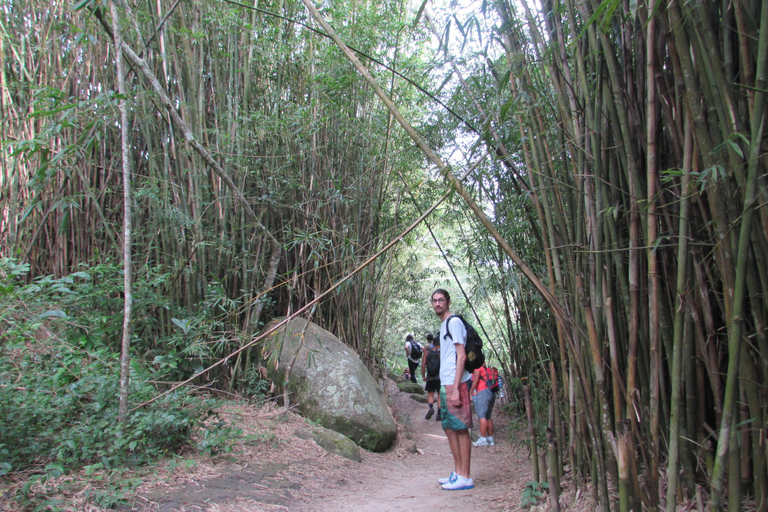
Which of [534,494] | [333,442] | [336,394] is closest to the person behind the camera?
[534,494]

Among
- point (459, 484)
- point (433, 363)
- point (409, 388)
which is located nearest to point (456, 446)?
point (459, 484)

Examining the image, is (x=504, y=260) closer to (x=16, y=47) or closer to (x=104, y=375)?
(x=104, y=375)

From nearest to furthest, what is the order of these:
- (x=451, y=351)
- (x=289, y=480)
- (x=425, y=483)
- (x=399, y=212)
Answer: (x=289, y=480) → (x=451, y=351) → (x=425, y=483) → (x=399, y=212)

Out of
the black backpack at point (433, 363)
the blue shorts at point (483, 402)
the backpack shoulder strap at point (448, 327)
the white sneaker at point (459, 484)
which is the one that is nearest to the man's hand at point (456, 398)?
the backpack shoulder strap at point (448, 327)

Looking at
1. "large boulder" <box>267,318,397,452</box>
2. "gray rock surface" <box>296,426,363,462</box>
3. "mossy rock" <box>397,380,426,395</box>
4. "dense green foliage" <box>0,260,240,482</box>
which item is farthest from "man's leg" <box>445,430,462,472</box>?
"mossy rock" <box>397,380,426,395</box>

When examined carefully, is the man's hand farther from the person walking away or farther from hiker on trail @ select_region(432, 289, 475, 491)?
the person walking away

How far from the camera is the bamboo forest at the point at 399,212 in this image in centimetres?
101

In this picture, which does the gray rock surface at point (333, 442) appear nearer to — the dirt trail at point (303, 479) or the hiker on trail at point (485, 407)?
the dirt trail at point (303, 479)

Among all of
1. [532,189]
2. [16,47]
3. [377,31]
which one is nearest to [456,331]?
[532,189]

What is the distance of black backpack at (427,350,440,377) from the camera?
4773 mm

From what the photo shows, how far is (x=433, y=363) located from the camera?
4.80 m

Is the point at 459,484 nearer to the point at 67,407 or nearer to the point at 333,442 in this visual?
the point at 333,442

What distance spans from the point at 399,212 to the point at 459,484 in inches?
119

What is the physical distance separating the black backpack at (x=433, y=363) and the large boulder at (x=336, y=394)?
3.50 feet
